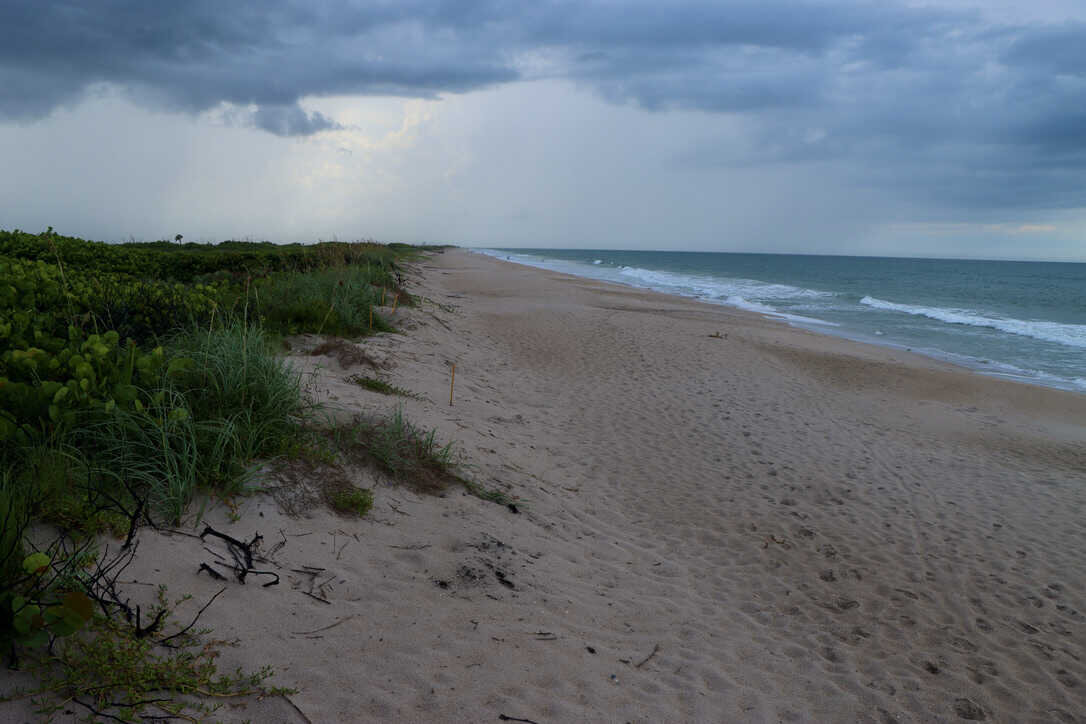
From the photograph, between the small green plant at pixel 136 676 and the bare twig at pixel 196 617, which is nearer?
the small green plant at pixel 136 676

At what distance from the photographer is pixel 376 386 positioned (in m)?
6.73

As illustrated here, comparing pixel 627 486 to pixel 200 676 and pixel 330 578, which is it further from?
pixel 200 676

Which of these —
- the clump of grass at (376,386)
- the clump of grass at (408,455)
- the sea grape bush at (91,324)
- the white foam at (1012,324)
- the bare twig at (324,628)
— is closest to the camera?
the bare twig at (324,628)

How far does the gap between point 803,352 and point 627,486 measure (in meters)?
10.2

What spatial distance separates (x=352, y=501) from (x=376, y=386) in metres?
2.79

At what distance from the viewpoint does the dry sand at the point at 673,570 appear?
2906 millimetres

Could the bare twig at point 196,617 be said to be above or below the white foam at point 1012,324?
below

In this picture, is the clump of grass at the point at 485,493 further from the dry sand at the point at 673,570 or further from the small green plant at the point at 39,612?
the small green plant at the point at 39,612

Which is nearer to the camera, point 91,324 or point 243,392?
point 243,392

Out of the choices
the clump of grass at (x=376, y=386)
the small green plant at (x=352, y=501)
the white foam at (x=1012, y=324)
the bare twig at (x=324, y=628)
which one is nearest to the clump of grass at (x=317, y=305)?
the clump of grass at (x=376, y=386)

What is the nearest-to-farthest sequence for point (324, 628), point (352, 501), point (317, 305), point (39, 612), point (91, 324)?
point (39, 612) < point (324, 628) < point (352, 501) < point (91, 324) < point (317, 305)

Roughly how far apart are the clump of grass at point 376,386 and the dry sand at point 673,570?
273 mm

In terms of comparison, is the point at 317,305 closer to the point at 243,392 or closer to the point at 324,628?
the point at 243,392

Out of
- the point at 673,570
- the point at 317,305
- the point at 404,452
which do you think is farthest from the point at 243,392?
the point at 317,305
